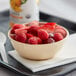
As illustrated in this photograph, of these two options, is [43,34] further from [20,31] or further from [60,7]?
[60,7]

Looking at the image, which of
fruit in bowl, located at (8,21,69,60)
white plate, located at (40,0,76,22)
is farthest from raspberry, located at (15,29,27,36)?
white plate, located at (40,0,76,22)

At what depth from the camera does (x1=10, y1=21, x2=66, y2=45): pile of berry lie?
2.37 ft

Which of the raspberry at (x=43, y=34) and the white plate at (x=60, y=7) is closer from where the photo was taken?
the raspberry at (x=43, y=34)

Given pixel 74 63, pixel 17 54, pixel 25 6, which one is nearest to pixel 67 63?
pixel 74 63

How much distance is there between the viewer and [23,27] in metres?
0.78

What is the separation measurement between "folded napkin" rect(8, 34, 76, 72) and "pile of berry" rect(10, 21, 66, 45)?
0.05 m

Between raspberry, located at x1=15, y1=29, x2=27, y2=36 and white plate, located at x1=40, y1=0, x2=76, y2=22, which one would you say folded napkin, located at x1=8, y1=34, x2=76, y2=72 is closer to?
raspberry, located at x1=15, y1=29, x2=27, y2=36

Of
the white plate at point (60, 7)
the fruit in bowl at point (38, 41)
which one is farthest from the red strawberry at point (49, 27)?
the white plate at point (60, 7)

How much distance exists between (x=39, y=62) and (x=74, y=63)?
85mm

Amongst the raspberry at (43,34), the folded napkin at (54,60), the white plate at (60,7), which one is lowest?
the white plate at (60,7)

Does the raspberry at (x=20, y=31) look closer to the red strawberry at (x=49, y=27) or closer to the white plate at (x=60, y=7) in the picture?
the red strawberry at (x=49, y=27)

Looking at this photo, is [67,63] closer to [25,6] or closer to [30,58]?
[30,58]

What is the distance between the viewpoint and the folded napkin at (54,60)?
2.36 feet

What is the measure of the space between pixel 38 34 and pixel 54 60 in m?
0.08
